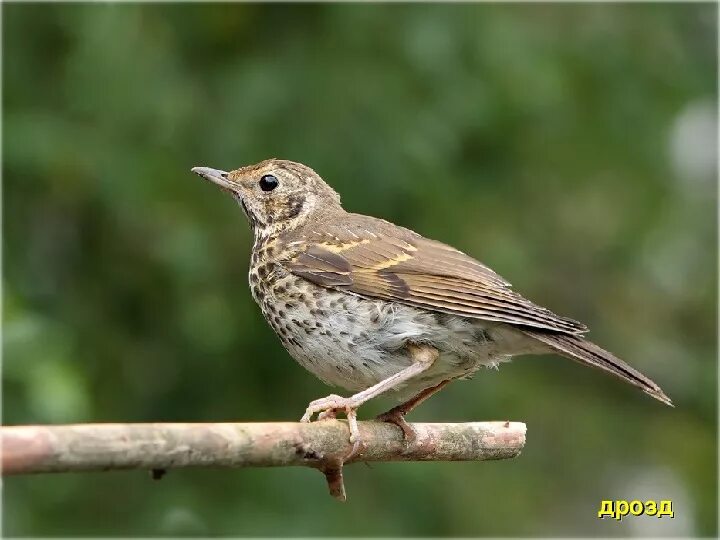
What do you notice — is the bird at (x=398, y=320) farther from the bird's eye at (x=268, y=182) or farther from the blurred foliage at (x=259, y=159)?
the blurred foliage at (x=259, y=159)

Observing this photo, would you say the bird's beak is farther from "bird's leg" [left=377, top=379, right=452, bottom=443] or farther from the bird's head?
"bird's leg" [left=377, top=379, right=452, bottom=443]

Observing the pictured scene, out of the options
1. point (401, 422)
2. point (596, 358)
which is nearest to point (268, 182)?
point (401, 422)

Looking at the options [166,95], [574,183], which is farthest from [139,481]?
[574,183]

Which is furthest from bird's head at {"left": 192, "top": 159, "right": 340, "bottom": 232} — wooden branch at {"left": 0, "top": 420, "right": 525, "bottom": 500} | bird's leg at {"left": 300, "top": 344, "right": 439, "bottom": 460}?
wooden branch at {"left": 0, "top": 420, "right": 525, "bottom": 500}

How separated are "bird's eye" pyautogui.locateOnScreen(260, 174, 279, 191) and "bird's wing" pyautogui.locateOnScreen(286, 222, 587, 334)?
1.33 feet

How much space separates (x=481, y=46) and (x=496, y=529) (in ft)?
9.98

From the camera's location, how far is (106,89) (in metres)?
7.25

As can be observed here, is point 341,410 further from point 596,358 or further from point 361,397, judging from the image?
point 596,358

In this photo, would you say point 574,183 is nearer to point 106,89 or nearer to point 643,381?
point 106,89

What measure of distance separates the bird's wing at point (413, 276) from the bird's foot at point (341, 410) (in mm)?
615

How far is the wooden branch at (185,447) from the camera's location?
2.95 m

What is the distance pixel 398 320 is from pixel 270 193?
1.17m

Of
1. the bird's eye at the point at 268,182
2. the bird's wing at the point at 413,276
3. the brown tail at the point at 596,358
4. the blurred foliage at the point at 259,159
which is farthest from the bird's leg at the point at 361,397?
the blurred foliage at the point at 259,159

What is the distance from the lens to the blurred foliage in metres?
7.12
